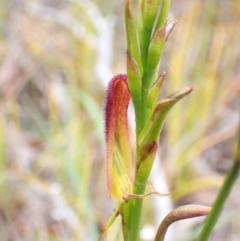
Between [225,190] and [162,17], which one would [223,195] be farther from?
[162,17]

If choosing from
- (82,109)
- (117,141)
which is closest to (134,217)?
(117,141)

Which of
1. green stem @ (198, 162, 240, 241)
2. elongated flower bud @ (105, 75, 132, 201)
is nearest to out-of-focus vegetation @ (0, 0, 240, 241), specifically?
elongated flower bud @ (105, 75, 132, 201)

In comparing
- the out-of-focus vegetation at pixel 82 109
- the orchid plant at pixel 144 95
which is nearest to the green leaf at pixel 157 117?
the orchid plant at pixel 144 95

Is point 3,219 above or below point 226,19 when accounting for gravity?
below

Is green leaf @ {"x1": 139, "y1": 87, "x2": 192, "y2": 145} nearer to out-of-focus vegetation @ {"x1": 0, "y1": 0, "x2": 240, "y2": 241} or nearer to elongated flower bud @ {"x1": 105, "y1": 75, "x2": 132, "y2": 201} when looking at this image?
elongated flower bud @ {"x1": 105, "y1": 75, "x2": 132, "y2": 201}

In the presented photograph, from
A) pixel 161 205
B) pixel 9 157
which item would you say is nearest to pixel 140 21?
pixel 161 205

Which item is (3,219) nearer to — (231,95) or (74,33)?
(74,33)
